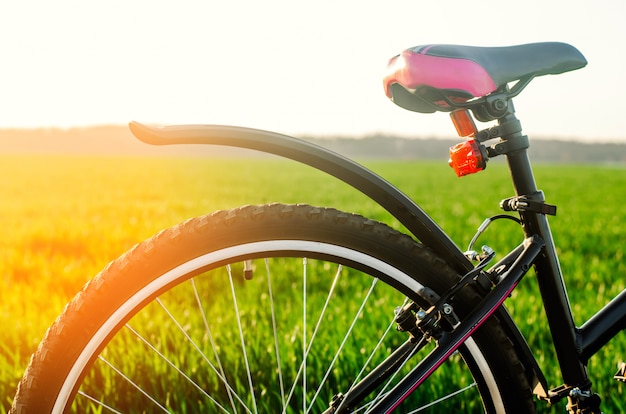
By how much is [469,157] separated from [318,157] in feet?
1.46

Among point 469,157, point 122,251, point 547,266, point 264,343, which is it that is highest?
point 469,157

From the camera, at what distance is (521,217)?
1820 mm

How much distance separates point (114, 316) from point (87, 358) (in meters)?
0.14

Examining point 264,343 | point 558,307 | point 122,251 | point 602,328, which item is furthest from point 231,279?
point 122,251

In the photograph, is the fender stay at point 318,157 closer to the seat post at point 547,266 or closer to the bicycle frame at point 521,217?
the bicycle frame at point 521,217

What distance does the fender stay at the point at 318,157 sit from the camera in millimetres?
1545

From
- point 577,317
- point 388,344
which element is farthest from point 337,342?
point 577,317

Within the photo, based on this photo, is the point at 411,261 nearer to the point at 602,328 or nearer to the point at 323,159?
the point at 323,159

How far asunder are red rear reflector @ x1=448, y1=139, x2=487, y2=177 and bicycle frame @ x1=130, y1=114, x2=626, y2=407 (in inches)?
2.9

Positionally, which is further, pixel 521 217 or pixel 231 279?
pixel 521 217

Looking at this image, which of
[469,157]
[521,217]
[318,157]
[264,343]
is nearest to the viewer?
[318,157]

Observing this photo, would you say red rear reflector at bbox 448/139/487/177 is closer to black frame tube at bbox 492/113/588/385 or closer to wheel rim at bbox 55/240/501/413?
black frame tube at bbox 492/113/588/385

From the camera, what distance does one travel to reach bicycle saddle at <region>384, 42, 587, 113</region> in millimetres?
1602

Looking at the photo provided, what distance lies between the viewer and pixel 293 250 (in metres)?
1.59
